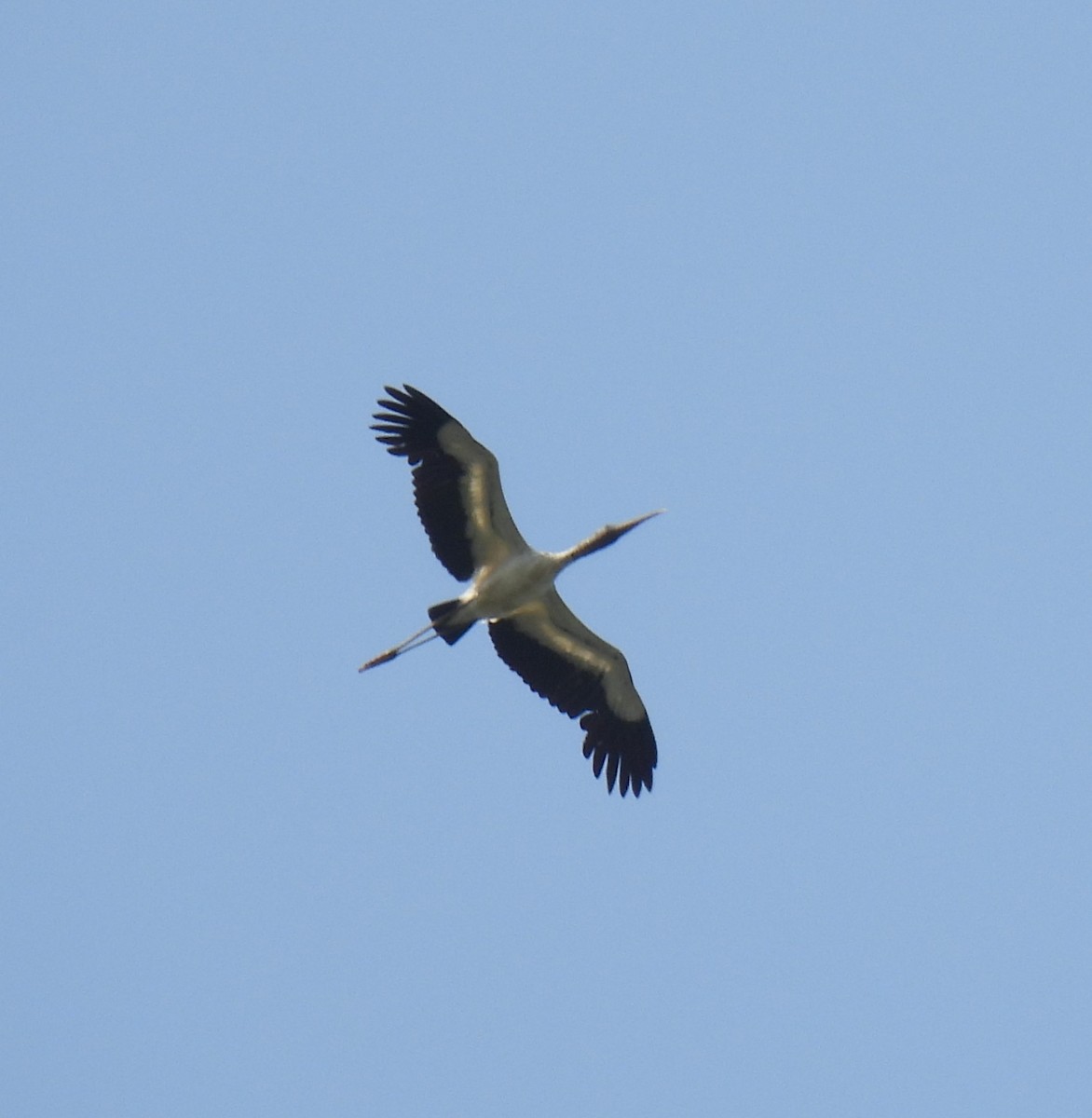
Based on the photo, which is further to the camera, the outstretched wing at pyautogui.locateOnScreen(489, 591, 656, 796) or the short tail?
the outstretched wing at pyautogui.locateOnScreen(489, 591, 656, 796)

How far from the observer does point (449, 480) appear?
19.6 metres

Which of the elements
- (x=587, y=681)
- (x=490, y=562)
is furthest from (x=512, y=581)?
(x=587, y=681)

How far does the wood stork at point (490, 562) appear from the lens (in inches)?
767

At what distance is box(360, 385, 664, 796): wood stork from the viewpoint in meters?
19.5

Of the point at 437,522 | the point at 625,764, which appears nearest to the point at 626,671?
the point at 625,764

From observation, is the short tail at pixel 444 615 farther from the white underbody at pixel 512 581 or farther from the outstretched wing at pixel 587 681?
the outstretched wing at pixel 587 681

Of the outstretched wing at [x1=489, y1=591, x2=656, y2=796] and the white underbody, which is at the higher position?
the white underbody

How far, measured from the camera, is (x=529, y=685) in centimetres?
2052

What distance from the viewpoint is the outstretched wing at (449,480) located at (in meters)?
19.4

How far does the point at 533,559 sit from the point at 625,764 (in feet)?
8.40

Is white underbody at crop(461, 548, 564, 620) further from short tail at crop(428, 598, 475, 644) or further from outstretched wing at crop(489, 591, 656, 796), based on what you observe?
outstretched wing at crop(489, 591, 656, 796)

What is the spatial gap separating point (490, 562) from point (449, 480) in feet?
3.00

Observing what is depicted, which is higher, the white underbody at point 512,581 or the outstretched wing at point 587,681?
the white underbody at point 512,581

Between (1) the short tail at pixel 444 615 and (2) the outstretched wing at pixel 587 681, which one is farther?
(2) the outstretched wing at pixel 587 681
